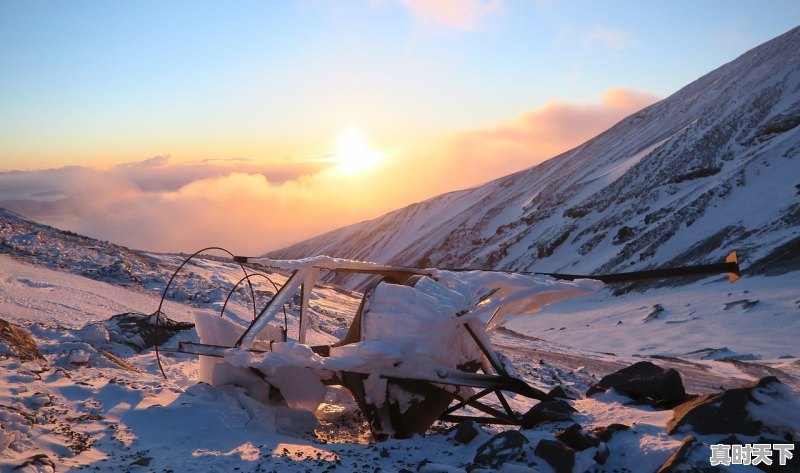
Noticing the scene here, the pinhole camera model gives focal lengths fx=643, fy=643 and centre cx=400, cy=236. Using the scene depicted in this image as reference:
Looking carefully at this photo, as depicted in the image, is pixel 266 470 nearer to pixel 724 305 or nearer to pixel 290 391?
pixel 290 391

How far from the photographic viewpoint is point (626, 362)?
25.4 meters

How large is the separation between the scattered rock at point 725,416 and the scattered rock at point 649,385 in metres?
1.74

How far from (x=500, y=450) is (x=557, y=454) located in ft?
2.12

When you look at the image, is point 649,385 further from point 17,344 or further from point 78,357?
point 17,344

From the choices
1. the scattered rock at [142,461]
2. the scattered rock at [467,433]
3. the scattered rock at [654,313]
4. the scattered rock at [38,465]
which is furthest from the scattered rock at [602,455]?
the scattered rock at [654,313]

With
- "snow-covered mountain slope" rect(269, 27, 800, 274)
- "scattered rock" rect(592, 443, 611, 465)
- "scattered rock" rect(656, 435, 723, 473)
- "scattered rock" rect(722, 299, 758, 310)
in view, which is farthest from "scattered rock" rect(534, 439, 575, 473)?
"snow-covered mountain slope" rect(269, 27, 800, 274)

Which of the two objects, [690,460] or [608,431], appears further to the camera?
[608,431]

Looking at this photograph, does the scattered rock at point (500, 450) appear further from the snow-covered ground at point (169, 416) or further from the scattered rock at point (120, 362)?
the scattered rock at point (120, 362)

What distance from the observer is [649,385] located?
10.7 meters

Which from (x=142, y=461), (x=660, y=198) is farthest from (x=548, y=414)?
(x=660, y=198)

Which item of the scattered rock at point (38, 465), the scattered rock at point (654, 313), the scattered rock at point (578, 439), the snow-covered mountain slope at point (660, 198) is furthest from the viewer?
the snow-covered mountain slope at point (660, 198)

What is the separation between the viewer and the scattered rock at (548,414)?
390 inches

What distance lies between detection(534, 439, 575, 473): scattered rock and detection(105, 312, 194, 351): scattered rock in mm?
8325

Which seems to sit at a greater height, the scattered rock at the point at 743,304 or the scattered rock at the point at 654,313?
the scattered rock at the point at 743,304
